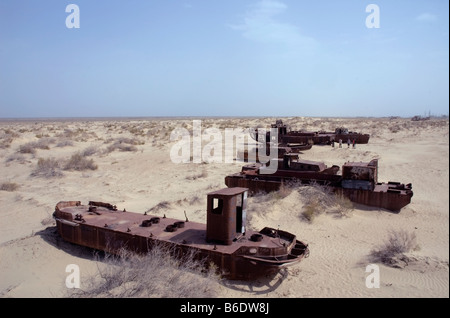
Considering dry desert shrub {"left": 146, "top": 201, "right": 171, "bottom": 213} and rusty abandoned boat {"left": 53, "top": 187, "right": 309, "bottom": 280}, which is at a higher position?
rusty abandoned boat {"left": 53, "top": 187, "right": 309, "bottom": 280}

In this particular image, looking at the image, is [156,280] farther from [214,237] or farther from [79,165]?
[79,165]

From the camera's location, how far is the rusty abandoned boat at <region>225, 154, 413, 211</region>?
10.8 metres

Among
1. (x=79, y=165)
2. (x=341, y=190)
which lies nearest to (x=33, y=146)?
(x=79, y=165)

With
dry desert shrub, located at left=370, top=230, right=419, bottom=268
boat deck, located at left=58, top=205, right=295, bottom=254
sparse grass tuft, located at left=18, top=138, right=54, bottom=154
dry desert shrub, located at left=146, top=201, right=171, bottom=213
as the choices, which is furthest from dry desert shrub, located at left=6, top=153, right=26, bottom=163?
dry desert shrub, located at left=370, top=230, right=419, bottom=268

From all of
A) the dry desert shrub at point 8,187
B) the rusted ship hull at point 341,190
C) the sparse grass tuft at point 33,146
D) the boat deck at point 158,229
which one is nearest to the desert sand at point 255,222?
the dry desert shrub at point 8,187

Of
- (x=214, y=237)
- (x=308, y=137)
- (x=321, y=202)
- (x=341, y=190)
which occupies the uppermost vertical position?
(x=308, y=137)

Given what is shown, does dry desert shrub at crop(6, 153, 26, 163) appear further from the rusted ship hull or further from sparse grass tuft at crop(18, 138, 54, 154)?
the rusted ship hull

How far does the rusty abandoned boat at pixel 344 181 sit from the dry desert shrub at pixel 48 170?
32.3 ft

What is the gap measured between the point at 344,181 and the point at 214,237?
6309 mm

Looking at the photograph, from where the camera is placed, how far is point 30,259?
775cm

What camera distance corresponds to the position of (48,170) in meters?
18.0

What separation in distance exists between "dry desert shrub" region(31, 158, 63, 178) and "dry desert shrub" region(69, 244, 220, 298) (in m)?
12.7

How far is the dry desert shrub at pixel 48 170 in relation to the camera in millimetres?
17406
